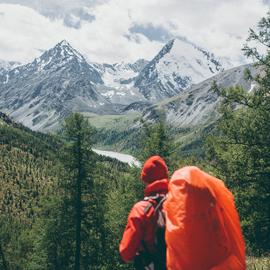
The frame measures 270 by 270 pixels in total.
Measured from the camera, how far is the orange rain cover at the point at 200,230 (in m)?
5.66

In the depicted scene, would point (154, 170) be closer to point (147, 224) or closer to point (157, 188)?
point (157, 188)

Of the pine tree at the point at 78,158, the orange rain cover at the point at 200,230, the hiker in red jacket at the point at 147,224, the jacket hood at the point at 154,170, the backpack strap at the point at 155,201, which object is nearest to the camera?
the orange rain cover at the point at 200,230

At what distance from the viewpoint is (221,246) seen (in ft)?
18.8

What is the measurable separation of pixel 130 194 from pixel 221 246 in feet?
97.2

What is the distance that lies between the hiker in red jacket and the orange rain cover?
0.74m

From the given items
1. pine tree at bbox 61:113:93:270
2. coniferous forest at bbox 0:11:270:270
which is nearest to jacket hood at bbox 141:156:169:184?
coniferous forest at bbox 0:11:270:270

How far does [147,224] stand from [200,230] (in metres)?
1.08

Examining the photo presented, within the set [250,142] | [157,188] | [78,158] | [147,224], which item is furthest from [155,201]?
[78,158]

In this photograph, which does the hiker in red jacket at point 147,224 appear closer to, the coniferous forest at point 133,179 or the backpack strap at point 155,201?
the backpack strap at point 155,201

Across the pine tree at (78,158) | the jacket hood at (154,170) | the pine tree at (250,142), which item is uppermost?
the jacket hood at (154,170)

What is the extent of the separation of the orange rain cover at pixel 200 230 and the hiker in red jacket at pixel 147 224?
0.74 meters

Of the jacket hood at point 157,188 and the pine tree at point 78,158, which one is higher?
the jacket hood at point 157,188

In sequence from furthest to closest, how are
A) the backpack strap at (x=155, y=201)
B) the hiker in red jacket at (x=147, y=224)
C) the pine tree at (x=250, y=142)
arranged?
the pine tree at (x=250, y=142)
the backpack strap at (x=155, y=201)
the hiker in red jacket at (x=147, y=224)

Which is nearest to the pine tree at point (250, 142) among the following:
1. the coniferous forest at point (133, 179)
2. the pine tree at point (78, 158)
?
the coniferous forest at point (133, 179)
